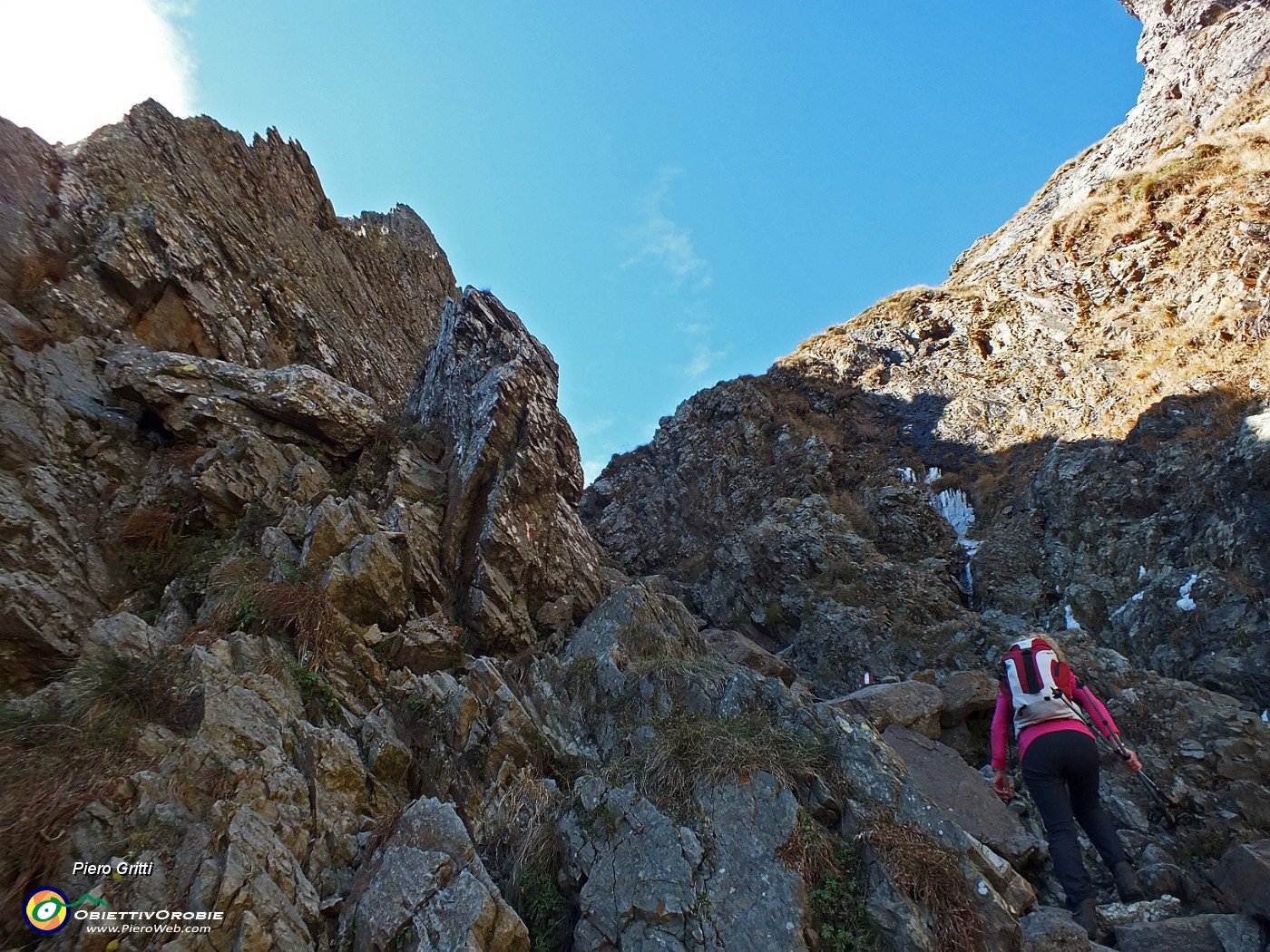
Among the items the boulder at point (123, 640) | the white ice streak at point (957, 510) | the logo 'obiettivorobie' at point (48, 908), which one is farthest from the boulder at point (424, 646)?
the white ice streak at point (957, 510)

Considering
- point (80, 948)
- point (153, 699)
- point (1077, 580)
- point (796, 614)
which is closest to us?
point (80, 948)

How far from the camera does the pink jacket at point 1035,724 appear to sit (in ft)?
17.7

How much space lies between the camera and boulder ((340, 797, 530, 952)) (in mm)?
4320

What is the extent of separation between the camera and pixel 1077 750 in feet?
17.2

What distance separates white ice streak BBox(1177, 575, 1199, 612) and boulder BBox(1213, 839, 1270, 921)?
697 cm

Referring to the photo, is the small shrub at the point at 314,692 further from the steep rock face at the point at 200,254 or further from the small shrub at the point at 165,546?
the steep rock face at the point at 200,254

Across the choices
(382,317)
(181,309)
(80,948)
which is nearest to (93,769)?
(80,948)

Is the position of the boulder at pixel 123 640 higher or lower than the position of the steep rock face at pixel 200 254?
lower

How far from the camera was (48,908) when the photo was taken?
3.59 m

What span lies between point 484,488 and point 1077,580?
47.2ft

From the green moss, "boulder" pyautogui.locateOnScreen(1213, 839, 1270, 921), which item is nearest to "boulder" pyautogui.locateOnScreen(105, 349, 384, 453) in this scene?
the green moss

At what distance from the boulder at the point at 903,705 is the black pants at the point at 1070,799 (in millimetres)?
3456

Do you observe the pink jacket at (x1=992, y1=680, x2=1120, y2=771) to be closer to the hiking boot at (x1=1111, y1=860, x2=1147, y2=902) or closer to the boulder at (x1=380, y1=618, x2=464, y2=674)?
the hiking boot at (x1=1111, y1=860, x2=1147, y2=902)

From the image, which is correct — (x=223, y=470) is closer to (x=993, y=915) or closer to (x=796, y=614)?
(x=993, y=915)
